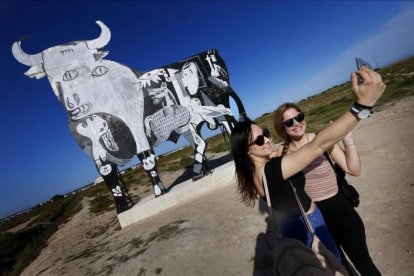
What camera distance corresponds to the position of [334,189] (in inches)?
110

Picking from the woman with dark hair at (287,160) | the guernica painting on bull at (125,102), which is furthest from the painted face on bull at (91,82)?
the woman with dark hair at (287,160)

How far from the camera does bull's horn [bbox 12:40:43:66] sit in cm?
913

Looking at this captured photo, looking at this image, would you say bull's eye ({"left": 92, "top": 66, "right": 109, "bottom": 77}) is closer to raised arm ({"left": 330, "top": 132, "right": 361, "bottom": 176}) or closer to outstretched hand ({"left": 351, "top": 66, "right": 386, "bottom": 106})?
raised arm ({"left": 330, "top": 132, "right": 361, "bottom": 176})

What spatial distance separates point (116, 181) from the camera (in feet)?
33.5

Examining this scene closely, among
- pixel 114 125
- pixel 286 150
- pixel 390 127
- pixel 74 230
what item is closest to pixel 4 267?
pixel 74 230

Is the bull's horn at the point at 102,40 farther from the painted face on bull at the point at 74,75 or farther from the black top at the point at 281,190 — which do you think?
the black top at the point at 281,190

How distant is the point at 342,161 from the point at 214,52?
28.2 feet

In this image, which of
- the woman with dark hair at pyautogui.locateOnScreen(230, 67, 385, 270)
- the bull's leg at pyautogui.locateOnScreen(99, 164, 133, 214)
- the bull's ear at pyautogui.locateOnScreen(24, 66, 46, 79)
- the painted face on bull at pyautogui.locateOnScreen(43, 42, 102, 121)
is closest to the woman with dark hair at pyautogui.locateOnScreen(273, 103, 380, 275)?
the woman with dark hair at pyautogui.locateOnScreen(230, 67, 385, 270)

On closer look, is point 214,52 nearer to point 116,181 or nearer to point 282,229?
point 116,181

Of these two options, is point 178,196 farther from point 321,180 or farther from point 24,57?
point 321,180

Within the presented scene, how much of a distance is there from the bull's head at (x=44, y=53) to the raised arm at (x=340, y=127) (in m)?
9.39

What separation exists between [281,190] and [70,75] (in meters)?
9.50

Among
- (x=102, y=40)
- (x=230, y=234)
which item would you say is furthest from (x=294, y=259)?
(x=102, y=40)

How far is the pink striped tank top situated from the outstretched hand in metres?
1.39
